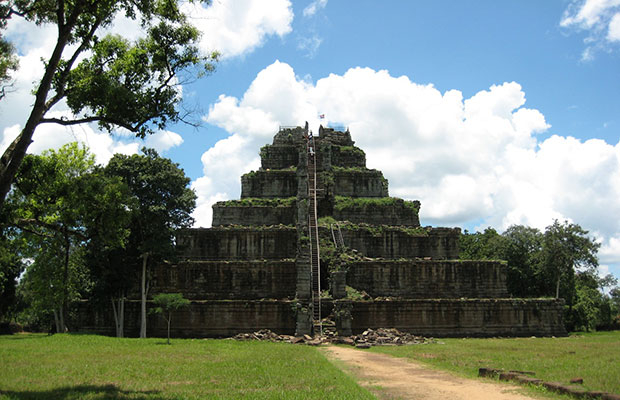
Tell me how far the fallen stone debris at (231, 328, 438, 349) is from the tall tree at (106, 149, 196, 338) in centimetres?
699

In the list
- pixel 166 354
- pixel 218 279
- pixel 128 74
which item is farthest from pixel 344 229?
pixel 128 74

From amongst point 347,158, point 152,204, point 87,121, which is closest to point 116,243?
point 87,121

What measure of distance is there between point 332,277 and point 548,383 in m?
18.6

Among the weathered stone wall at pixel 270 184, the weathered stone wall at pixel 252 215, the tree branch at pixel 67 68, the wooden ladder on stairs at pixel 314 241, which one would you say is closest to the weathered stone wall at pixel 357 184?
the wooden ladder on stairs at pixel 314 241

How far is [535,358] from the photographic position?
17.8m

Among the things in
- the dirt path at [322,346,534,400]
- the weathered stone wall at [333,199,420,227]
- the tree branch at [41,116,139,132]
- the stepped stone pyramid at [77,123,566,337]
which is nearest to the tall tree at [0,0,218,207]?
the tree branch at [41,116,139,132]

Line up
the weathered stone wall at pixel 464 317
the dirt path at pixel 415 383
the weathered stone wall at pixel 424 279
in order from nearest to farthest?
the dirt path at pixel 415 383, the weathered stone wall at pixel 464 317, the weathered stone wall at pixel 424 279

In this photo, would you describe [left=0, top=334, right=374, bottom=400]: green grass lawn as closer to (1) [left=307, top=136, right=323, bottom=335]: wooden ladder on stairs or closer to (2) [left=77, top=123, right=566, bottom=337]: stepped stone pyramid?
(1) [left=307, top=136, right=323, bottom=335]: wooden ladder on stairs

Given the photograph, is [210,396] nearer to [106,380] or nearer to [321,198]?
[106,380]

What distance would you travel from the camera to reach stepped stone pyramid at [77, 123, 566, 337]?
1147 inches

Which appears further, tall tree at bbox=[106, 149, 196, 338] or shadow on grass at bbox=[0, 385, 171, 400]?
tall tree at bbox=[106, 149, 196, 338]

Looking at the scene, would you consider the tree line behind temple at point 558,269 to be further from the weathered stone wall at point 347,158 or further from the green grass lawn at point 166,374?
the green grass lawn at point 166,374

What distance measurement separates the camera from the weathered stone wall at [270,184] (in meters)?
41.5

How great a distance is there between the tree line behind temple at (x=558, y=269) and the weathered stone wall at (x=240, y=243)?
21.7 metres
